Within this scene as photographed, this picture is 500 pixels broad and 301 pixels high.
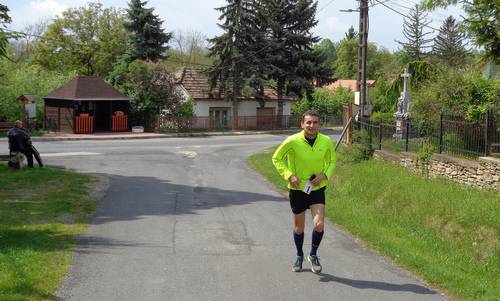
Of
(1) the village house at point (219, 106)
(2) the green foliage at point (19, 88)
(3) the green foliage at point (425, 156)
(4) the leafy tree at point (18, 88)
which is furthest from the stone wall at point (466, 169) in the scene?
(1) the village house at point (219, 106)

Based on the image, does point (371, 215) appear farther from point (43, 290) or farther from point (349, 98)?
point (349, 98)

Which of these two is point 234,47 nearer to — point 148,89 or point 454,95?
point 148,89

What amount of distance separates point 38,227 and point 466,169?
875cm

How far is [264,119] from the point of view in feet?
161

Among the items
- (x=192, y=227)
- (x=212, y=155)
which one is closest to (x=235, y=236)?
(x=192, y=227)

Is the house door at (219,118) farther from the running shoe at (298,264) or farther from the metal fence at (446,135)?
the running shoe at (298,264)

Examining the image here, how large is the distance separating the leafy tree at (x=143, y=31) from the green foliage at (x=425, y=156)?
36386mm

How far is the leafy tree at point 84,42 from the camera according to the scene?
201ft

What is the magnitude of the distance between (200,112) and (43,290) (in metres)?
41.4

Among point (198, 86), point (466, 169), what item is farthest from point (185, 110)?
point (466, 169)

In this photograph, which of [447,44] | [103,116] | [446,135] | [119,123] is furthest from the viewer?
[447,44]

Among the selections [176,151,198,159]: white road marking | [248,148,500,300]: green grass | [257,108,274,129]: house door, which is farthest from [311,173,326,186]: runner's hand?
[257,108,274,129]: house door

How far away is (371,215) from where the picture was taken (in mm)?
11648

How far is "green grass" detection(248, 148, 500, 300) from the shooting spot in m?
7.60
